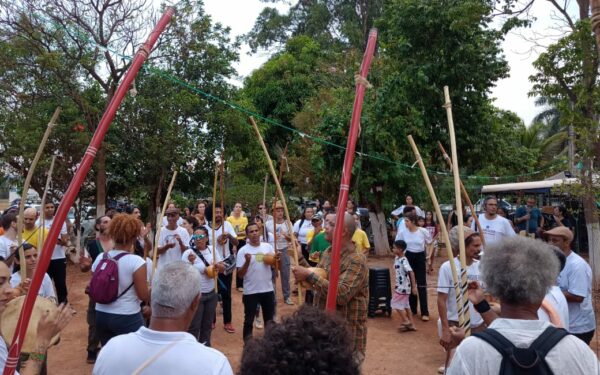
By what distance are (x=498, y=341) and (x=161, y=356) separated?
4.56ft

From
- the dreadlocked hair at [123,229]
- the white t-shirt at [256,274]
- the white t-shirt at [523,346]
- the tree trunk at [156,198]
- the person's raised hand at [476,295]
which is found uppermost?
the tree trunk at [156,198]

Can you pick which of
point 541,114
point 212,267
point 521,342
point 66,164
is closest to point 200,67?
point 66,164

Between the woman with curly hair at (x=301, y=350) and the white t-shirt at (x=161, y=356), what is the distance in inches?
24.4

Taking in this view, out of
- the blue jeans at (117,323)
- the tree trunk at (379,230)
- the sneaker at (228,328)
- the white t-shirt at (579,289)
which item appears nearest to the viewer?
the white t-shirt at (579,289)

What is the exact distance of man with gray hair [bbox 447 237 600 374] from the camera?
191 cm

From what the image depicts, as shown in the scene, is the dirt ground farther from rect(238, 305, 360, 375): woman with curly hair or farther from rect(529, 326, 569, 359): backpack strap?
rect(238, 305, 360, 375): woman with curly hair

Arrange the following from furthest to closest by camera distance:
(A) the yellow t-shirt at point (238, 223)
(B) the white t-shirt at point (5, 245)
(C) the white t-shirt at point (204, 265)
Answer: (A) the yellow t-shirt at point (238, 223) < (C) the white t-shirt at point (204, 265) < (B) the white t-shirt at point (5, 245)

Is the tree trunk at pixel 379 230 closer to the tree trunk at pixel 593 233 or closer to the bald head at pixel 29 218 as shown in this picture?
the tree trunk at pixel 593 233

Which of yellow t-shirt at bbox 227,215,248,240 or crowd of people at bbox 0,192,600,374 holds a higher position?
yellow t-shirt at bbox 227,215,248,240

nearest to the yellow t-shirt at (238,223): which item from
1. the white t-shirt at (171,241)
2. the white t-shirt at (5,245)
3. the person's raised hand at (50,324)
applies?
the white t-shirt at (171,241)

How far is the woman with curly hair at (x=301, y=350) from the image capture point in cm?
154

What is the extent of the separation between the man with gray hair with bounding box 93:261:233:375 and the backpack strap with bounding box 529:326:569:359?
4.07 ft

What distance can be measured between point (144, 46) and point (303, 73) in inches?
1030

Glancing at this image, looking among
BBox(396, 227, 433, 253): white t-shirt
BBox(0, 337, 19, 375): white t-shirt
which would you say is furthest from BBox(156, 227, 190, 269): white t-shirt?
BBox(0, 337, 19, 375): white t-shirt
